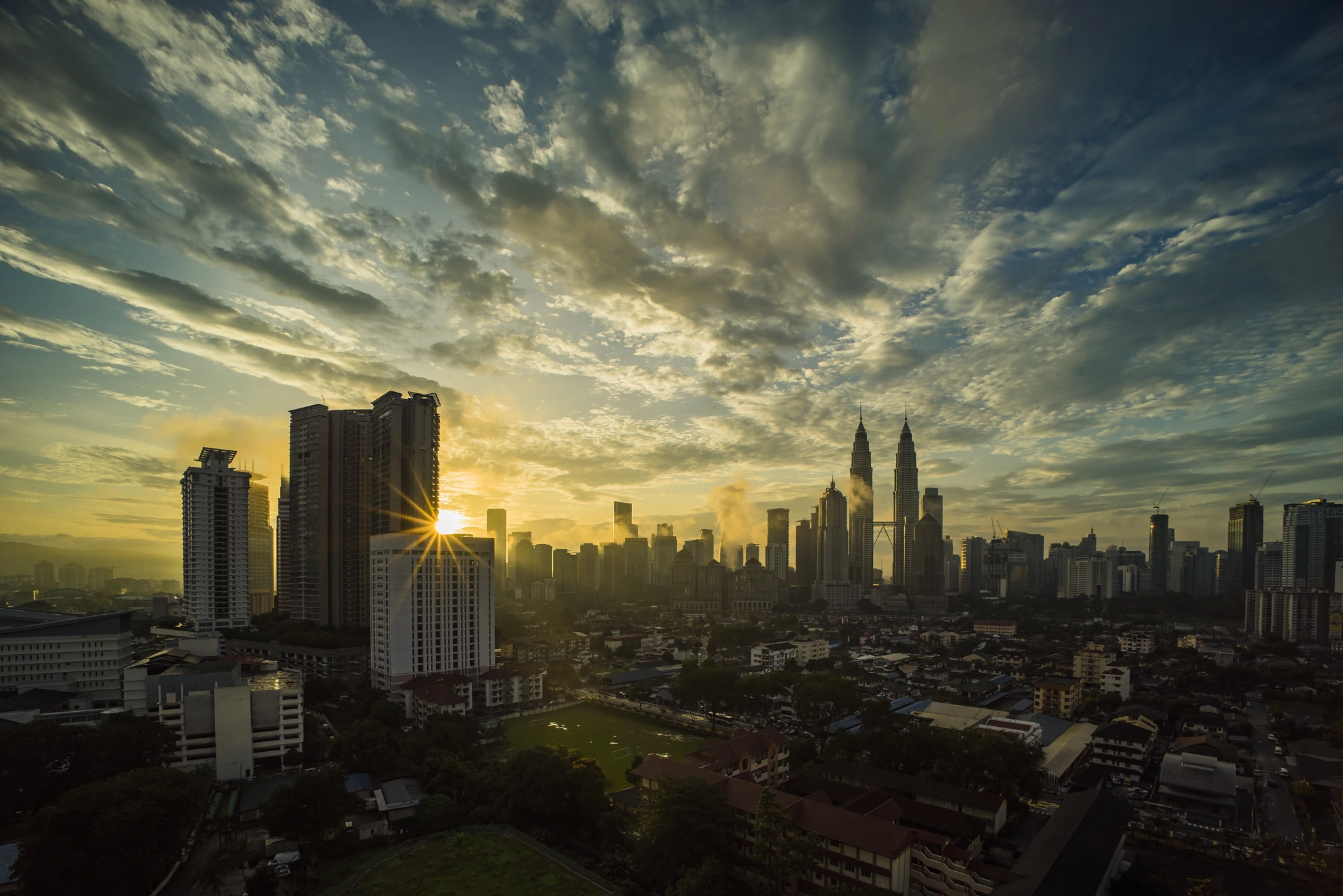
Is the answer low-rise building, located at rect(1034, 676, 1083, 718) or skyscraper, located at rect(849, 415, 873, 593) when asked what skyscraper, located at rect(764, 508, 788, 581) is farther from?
low-rise building, located at rect(1034, 676, 1083, 718)

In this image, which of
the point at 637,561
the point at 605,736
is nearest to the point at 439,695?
the point at 605,736

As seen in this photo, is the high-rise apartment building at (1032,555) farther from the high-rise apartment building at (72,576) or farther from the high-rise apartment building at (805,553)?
the high-rise apartment building at (72,576)

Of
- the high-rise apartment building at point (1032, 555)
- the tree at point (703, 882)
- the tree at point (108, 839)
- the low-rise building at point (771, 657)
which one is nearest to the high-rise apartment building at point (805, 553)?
the high-rise apartment building at point (1032, 555)

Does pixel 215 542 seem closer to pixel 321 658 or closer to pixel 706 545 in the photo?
pixel 321 658

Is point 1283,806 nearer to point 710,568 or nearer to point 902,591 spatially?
point 710,568

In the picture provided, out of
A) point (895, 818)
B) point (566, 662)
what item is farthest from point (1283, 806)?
point (566, 662)
